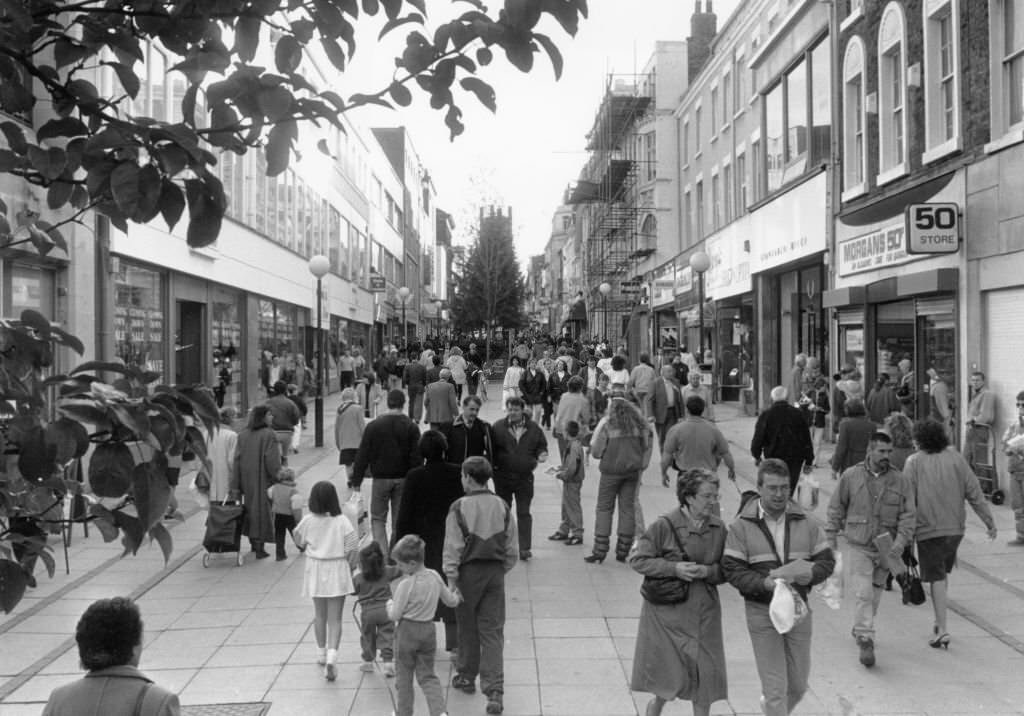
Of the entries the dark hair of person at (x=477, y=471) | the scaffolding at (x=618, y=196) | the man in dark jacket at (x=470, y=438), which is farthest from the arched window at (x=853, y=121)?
the scaffolding at (x=618, y=196)

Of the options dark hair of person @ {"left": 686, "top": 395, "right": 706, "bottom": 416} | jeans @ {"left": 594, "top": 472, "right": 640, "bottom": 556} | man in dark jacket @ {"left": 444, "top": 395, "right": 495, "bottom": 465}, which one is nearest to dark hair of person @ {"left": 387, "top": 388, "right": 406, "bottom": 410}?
man in dark jacket @ {"left": 444, "top": 395, "right": 495, "bottom": 465}

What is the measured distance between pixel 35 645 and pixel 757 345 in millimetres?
22384

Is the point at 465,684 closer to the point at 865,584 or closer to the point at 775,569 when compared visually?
the point at 775,569

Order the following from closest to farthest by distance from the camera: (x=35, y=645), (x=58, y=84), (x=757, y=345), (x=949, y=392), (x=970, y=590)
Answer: (x=58, y=84) → (x=35, y=645) → (x=970, y=590) → (x=949, y=392) → (x=757, y=345)

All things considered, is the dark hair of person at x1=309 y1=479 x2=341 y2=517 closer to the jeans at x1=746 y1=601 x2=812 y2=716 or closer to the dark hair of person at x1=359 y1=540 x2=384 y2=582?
the dark hair of person at x1=359 y1=540 x2=384 y2=582

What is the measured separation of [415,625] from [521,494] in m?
4.39

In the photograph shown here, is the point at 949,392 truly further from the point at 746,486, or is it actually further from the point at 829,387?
the point at 829,387

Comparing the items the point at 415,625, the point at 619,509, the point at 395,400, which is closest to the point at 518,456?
the point at 619,509

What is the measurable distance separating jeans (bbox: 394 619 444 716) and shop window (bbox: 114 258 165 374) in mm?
11935

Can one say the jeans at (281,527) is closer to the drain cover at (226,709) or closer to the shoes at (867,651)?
the drain cover at (226,709)

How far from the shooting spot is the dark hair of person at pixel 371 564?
6977 millimetres

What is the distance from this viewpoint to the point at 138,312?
19.1m

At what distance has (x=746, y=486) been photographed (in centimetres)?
1600

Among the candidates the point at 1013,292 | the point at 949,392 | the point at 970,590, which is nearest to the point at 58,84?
the point at 970,590
